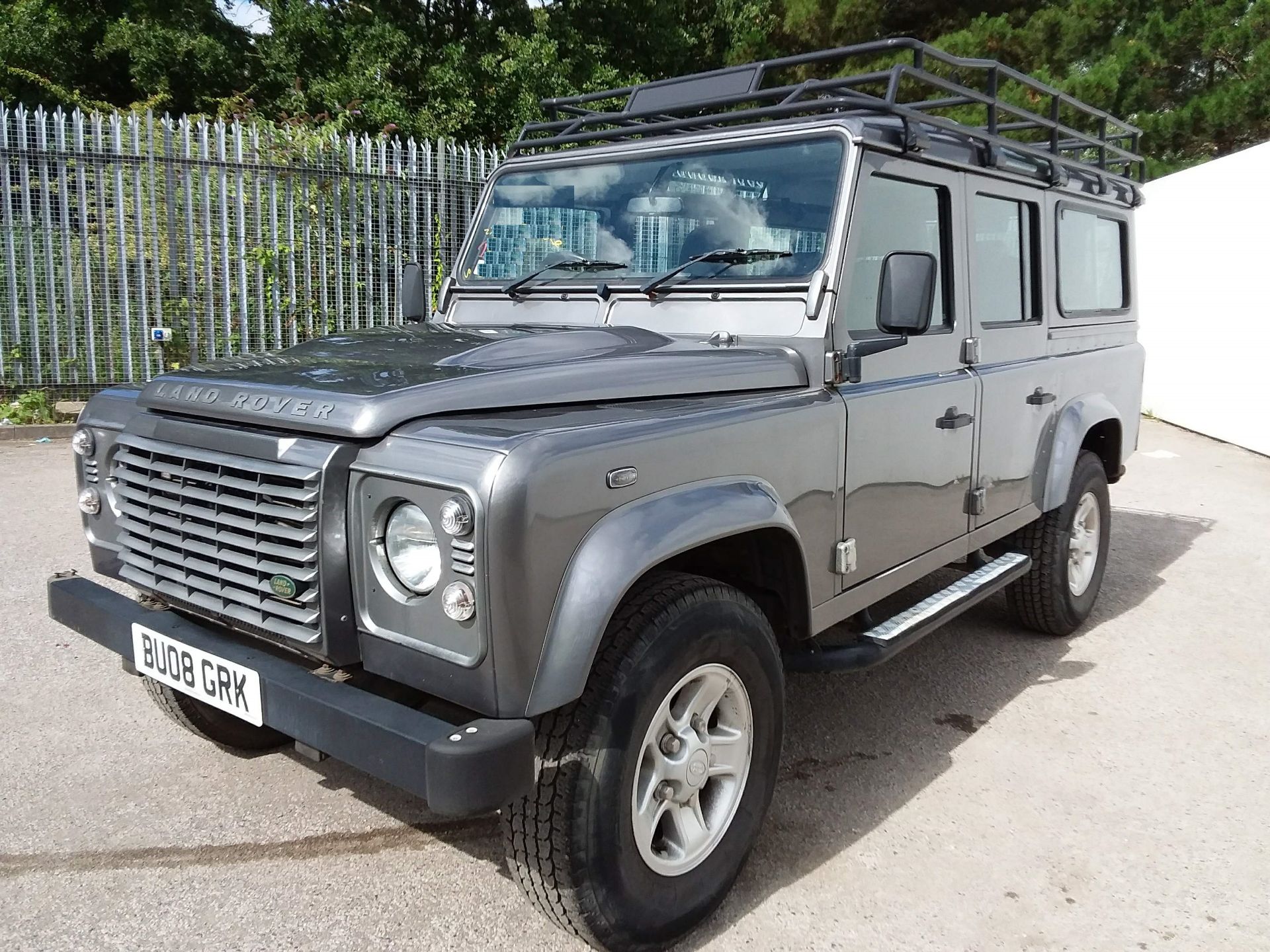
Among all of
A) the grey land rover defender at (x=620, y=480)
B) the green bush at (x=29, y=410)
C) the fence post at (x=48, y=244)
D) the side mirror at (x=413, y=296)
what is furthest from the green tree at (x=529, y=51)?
the grey land rover defender at (x=620, y=480)

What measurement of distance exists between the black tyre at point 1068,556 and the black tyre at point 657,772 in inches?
96.4

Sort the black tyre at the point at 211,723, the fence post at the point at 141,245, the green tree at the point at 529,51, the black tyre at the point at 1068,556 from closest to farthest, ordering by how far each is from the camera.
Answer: the black tyre at the point at 211,723 → the black tyre at the point at 1068,556 → the fence post at the point at 141,245 → the green tree at the point at 529,51

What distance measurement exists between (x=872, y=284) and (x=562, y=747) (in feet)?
6.31

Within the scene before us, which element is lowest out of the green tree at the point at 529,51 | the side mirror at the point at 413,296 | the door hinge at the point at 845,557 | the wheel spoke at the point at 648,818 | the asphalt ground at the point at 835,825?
the asphalt ground at the point at 835,825

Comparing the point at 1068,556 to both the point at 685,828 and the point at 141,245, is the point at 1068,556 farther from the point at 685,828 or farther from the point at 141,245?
the point at 141,245

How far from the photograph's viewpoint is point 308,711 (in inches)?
92.5

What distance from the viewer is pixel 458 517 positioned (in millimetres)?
2148

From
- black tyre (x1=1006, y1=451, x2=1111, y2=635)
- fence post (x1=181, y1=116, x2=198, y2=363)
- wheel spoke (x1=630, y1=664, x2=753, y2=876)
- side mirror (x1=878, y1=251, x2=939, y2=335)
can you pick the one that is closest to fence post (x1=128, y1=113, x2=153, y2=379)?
fence post (x1=181, y1=116, x2=198, y2=363)

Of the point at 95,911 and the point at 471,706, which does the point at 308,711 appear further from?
the point at 95,911

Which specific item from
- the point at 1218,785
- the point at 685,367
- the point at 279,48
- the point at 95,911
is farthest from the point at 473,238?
the point at 279,48

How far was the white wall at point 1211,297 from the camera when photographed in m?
10.5

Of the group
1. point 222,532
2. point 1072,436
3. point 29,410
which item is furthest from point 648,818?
point 29,410

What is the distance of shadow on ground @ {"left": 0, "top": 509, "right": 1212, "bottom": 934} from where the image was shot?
305 centimetres

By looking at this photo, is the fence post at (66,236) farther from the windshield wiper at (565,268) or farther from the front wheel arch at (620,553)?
the front wheel arch at (620,553)
